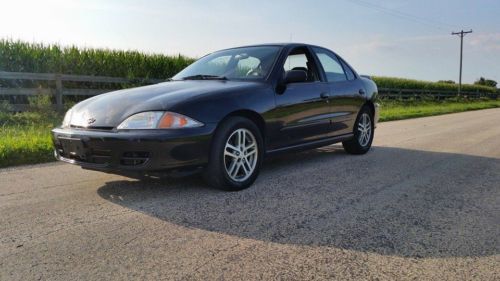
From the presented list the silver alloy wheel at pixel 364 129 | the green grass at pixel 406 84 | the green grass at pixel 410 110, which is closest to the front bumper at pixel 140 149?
the silver alloy wheel at pixel 364 129

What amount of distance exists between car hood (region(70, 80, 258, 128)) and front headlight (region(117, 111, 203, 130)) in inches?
2.0

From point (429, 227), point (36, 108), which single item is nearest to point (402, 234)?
point (429, 227)

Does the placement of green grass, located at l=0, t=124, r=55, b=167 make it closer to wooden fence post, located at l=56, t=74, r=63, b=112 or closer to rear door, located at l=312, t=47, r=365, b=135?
rear door, located at l=312, t=47, r=365, b=135

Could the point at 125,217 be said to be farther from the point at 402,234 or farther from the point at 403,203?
the point at 403,203

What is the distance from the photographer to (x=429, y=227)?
3408mm

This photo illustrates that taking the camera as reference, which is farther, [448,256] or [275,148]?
[275,148]

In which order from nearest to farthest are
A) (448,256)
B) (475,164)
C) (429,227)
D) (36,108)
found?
(448,256)
(429,227)
(475,164)
(36,108)

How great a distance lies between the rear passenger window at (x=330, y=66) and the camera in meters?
5.99

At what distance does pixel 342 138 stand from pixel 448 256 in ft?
11.2

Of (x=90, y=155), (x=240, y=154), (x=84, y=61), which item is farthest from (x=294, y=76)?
(x=84, y=61)

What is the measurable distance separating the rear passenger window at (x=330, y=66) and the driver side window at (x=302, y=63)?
8.7 inches

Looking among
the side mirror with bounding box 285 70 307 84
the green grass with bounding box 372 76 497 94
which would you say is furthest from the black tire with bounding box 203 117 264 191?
the green grass with bounding box 372 76 497 94

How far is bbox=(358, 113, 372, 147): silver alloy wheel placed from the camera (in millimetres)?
6742

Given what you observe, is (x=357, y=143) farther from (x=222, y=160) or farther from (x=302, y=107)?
(x=222, y=160)
